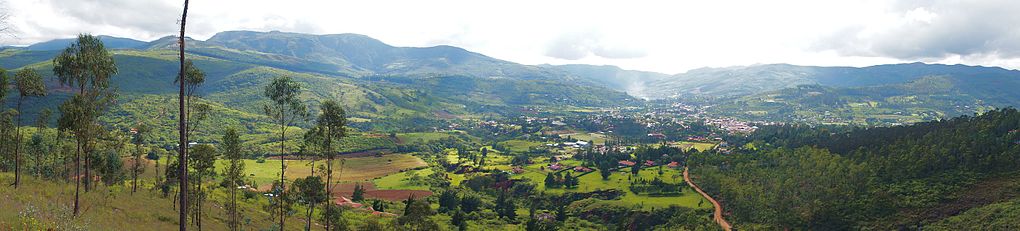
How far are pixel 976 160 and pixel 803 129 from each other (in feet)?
283

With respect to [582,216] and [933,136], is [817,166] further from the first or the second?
[582,216]

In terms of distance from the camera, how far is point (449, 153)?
5940 inches

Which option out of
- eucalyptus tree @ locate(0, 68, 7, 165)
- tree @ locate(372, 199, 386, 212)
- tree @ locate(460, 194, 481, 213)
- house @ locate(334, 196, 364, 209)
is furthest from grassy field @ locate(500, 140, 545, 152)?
eucalyptus tree @ locate(0, 68, 7, 165)

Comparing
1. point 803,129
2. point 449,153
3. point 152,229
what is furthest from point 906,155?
point 449,153

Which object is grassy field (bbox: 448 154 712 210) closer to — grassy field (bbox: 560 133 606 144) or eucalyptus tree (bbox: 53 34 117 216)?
grassy field (bbox: 560 133 606 144)

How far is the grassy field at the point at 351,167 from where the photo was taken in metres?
107

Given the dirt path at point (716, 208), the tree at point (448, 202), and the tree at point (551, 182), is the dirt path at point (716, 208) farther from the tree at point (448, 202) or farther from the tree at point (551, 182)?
the tree at point (448, 202)

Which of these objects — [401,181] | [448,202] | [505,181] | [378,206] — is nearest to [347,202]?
[378,206]

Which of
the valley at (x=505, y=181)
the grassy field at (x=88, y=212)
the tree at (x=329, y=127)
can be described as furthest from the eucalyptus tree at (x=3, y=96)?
the tree at (x=329, y=127)

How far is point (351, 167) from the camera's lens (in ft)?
398

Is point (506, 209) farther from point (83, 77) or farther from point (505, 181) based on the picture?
point (83, 77)

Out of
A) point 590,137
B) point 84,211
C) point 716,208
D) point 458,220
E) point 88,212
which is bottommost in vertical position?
point 458,220

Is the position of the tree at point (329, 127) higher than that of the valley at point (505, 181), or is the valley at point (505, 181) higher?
the tree at point (329, 127)

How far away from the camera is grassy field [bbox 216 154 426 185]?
350ft
